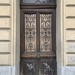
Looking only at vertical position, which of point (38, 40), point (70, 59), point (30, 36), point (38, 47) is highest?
point (30, 36)

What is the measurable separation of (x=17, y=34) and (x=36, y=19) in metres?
1.03

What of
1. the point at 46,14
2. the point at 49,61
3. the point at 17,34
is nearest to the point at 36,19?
the point at 46,14

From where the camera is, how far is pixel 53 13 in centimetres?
929

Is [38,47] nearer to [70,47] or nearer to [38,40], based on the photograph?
[38,40]

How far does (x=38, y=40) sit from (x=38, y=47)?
0.84ft

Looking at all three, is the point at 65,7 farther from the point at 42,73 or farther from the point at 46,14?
the point at 42,73

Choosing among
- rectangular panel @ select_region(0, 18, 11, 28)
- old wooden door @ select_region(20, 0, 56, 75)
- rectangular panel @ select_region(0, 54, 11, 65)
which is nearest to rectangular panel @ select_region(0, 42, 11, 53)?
rectangular panel @ select_region(0, 54, 11, 65)

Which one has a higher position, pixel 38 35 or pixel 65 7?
pixel 65 7

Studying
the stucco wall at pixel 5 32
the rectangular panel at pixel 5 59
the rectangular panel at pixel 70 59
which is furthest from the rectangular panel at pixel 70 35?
the rectangular panel at pixel 5 59

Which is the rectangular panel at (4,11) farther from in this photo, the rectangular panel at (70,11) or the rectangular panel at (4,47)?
the rectangular panel at (70,11)

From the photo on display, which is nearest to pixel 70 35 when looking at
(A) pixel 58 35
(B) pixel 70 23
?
(B) pixel 70 23

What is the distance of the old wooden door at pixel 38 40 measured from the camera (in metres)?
9.20

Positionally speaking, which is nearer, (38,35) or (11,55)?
(11,55)

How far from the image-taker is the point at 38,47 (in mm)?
9188
